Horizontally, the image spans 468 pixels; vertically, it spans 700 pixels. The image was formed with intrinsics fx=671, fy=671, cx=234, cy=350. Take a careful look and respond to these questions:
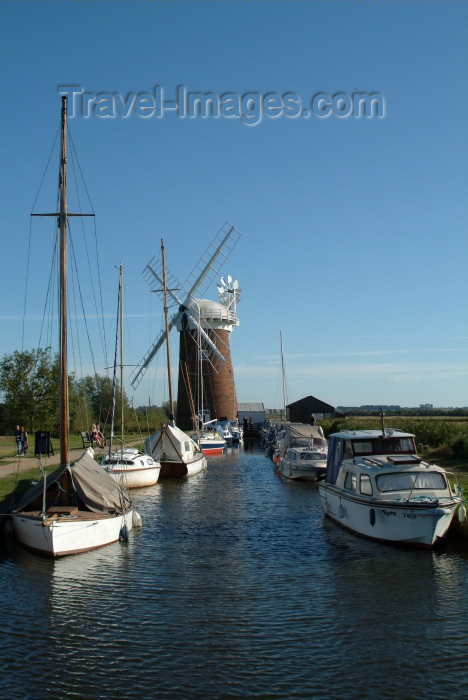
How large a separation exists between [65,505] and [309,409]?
66.1 m

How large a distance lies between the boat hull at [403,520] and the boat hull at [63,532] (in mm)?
7287

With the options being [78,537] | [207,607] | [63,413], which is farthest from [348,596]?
[63,413]

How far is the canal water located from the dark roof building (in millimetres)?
62011

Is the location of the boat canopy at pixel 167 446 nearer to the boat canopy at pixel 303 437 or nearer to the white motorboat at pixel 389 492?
the boat canopy at pixel 303 437

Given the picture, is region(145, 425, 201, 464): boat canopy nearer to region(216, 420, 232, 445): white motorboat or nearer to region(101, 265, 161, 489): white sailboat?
region(101, 265, 161, 489): white sailboat

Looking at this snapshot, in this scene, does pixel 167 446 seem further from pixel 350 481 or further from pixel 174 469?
pixel 350 481

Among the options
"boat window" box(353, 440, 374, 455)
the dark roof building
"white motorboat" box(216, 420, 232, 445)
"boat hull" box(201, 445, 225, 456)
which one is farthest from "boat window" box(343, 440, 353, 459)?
the dark roof building

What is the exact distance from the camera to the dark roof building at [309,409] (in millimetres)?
83938

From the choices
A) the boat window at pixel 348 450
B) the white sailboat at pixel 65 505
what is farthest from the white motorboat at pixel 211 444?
the white sailboat at pixel 65 505

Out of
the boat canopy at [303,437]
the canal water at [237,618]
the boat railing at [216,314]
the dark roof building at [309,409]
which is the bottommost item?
the canal water at [237,618]

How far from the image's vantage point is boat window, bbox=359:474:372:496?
19891 mm

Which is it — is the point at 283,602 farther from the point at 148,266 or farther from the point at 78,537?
the point at 148,266

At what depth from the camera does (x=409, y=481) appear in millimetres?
19328

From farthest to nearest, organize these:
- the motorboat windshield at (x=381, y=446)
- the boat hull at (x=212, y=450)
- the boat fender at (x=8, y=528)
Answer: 1. the boat hull at (x=212, y=450)
2. the motorboat windshield at (x=381, y=446)
3. the boat fender at (x=8, y=528)
